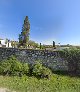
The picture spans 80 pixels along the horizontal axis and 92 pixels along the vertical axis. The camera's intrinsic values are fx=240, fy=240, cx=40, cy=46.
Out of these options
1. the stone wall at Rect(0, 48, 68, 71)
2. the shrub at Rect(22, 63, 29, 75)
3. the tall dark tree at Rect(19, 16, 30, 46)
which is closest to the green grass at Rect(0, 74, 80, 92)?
the shrub at Rect(22, 63, 29, 75)

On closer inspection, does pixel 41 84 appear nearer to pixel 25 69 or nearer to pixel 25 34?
pixel 25 69

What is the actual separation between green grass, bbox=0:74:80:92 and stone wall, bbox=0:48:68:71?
2.21m

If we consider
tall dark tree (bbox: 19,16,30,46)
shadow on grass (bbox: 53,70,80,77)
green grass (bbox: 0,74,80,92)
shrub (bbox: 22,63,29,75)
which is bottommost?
green grass (bbox: 0,74,80,92)

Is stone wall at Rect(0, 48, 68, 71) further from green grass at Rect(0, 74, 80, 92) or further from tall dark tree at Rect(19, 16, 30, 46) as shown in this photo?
tall dark tree at Rect(19, 16, 30, 46)

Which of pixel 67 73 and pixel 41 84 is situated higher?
pixel 67 73

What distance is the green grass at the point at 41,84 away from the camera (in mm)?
19109

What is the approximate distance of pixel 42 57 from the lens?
2388 cm

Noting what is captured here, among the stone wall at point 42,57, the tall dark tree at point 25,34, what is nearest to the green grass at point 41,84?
the stone wall at point 42,57

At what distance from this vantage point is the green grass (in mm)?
19109

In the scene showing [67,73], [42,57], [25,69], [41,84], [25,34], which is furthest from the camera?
[25,34]

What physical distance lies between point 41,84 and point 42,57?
4.40 metres

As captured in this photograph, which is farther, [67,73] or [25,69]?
[67,73]

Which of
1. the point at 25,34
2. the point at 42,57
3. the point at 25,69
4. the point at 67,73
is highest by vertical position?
the point at 25,34

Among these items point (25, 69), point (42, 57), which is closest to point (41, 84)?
point (25, 69)
